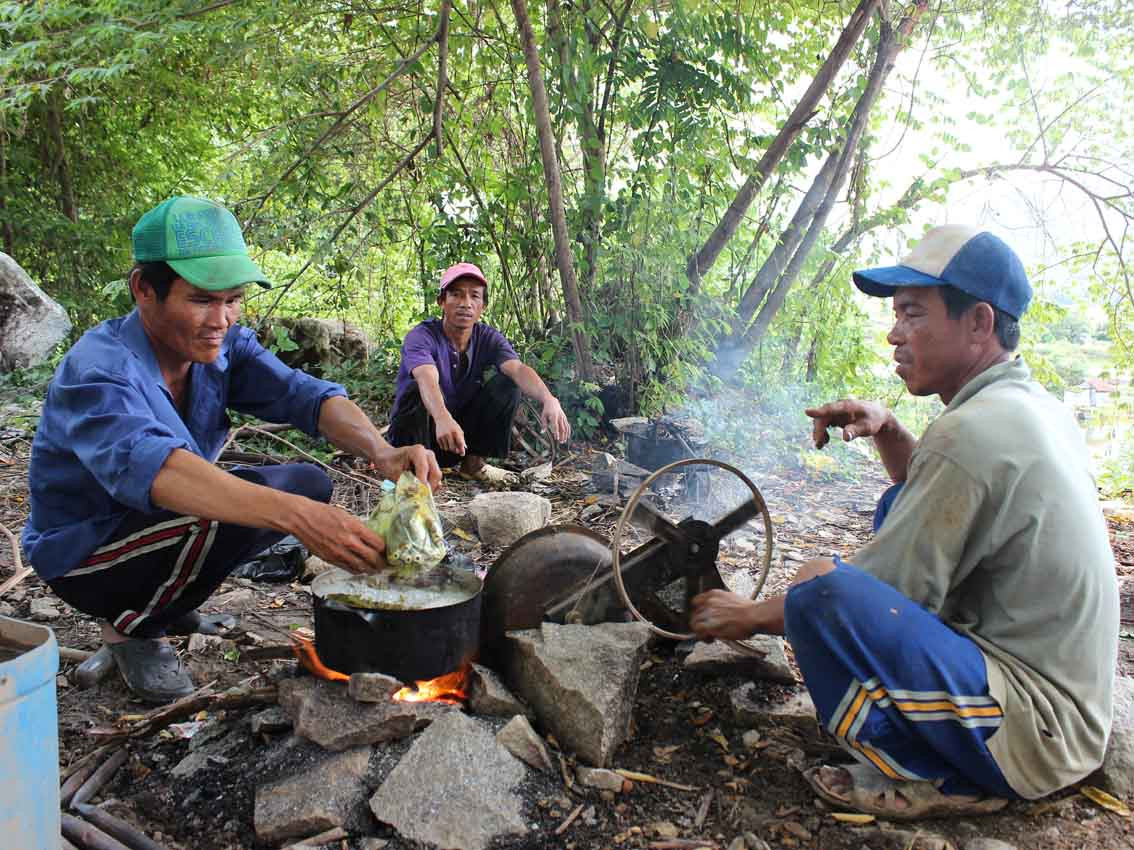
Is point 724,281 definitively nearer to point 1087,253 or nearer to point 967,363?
point 1087,253

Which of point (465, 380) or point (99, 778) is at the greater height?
point (465, 380)

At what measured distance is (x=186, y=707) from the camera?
2.95 m

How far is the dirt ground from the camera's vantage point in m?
2.48

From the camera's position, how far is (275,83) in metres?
7.27

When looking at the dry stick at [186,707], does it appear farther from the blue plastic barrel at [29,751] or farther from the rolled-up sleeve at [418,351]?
the rolled-up sleeve at [418,351]

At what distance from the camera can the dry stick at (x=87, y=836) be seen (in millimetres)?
2352

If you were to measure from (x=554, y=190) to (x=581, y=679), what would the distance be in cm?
513

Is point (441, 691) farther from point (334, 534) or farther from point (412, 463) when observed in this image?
point (412, 463)

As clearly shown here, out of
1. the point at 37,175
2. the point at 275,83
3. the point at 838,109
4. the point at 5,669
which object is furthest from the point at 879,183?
the point at 37,175

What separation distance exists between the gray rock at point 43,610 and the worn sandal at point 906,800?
371 cm

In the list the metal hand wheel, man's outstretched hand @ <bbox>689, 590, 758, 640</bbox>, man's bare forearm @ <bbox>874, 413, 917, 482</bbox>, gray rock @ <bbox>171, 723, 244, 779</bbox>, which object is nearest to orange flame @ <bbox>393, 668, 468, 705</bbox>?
gray rock @ <bbox>171, 723, 244, 779</bbox>

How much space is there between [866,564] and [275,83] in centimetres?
693

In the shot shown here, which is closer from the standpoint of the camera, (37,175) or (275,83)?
(275,83)

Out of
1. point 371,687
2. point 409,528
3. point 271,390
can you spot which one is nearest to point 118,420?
point 409,528
